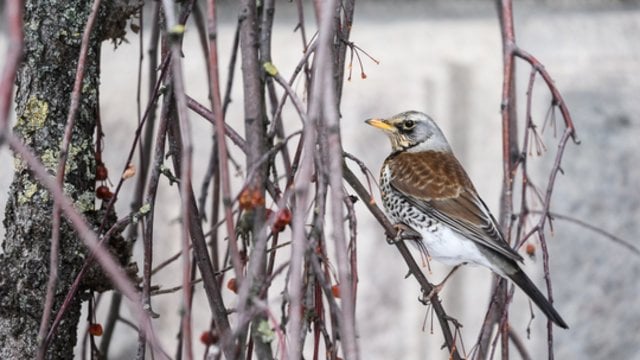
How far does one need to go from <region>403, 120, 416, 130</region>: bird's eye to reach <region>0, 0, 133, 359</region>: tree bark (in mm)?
858

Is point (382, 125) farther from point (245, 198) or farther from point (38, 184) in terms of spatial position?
point (245, 198)

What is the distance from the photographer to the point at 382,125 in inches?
85.8

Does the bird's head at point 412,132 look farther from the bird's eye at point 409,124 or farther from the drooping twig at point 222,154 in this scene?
the drooping twig at point 222,154

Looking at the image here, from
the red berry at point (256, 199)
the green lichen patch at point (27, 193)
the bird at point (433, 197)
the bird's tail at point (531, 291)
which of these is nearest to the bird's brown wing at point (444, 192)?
the bird at point (433, 197)

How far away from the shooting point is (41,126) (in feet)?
4.86

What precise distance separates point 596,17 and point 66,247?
1.18 m

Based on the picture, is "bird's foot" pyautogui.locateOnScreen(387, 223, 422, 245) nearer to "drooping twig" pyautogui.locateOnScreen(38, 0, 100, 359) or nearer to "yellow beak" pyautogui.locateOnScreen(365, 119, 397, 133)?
"yellow beak" pyautogui.locateOnScreen(365, 119, 397, 133)

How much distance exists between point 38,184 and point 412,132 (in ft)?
3.45

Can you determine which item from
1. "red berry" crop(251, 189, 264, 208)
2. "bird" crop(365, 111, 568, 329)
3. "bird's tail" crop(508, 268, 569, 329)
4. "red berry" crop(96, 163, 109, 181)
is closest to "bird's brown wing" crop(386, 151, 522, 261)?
"bird" crop(365, 111, 568, 329)

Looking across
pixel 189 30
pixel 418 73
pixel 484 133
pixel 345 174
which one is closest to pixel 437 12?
pixel 418 73

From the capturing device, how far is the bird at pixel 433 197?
2.08 metres

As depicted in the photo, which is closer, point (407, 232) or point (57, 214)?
point (57, 214)

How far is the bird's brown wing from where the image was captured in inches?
82.3

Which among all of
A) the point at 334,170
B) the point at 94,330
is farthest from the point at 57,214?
the point at 94,330
